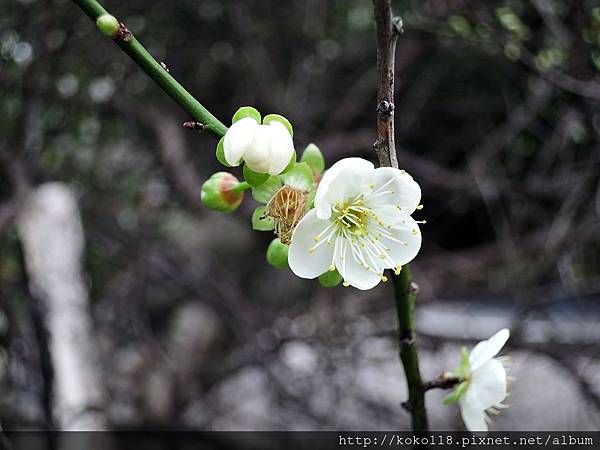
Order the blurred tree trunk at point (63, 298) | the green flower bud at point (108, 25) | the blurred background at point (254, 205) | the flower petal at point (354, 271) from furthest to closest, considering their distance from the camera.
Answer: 1. the blurred background at point (254, 205)
2. the blurred tree trunk at point (63, 298)
3. the flower petal at point (354, 271)
4. the green flower bud at point (108, 25)

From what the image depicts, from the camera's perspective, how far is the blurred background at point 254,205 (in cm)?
122

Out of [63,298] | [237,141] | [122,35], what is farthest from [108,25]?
[63,298]

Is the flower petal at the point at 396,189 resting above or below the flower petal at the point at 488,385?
above

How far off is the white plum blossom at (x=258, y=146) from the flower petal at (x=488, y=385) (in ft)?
0.95

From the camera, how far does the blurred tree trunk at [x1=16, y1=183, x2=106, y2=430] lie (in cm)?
97

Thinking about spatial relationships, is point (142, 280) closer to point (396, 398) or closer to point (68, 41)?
point (68, 41)

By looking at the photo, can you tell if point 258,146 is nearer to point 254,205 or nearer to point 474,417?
point 474,417

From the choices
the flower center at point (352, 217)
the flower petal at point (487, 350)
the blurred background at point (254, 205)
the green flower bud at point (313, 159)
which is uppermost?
the blurred background at point (254, 205)

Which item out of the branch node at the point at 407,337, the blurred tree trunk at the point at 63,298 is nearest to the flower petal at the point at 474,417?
the branch node at the point at 407,337

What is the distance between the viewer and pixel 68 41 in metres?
1.38

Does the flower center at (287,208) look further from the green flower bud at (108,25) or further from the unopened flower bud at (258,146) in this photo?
the green flower bud at (108,25)

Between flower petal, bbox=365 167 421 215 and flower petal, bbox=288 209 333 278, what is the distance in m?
0.06

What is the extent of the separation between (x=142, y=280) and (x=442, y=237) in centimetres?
133

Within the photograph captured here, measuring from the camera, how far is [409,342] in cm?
49
